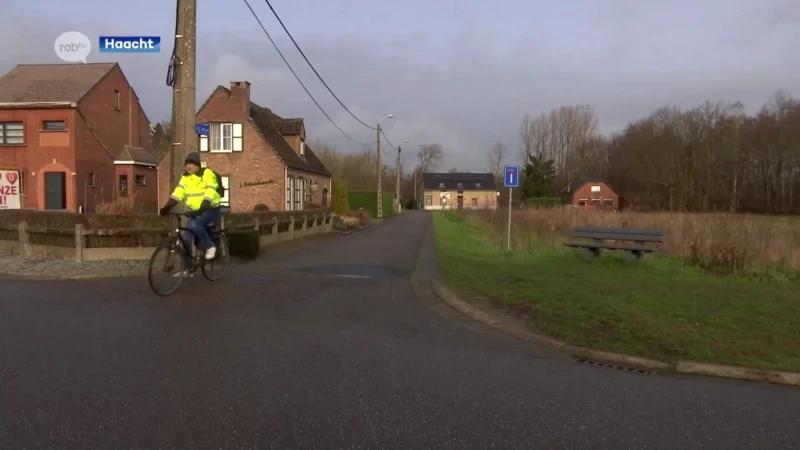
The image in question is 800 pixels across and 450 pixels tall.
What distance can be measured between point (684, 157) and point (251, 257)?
57086 mm

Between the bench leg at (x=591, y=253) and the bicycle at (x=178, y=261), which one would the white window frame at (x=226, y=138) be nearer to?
the bench leg at (x=591, y=253)

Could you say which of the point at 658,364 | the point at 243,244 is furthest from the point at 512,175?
the point at 658,364

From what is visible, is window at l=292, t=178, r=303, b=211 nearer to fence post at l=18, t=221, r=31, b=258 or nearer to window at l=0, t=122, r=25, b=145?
window at l=0, t=122, r=25, b=145

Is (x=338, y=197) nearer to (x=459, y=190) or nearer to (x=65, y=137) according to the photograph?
(x=65, y=137)

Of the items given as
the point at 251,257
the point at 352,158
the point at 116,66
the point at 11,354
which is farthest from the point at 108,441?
the point at 352,158

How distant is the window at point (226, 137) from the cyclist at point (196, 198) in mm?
22570

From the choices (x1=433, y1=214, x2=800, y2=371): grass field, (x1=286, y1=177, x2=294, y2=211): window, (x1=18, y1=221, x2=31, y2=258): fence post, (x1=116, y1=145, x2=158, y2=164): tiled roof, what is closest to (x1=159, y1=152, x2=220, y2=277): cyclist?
(x1=433, y1=214, x2=800, y2=371): grass field

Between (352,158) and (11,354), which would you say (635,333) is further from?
(352,158)

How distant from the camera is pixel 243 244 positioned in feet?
39.8

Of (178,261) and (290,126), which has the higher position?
(290,126)

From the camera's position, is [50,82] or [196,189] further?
[50,82]

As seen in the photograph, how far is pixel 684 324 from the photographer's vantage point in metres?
6.59

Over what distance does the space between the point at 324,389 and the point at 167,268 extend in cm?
446

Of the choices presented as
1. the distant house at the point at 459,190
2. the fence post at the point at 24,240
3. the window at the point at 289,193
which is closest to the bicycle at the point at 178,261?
A: the fence post at the point at 24,240
